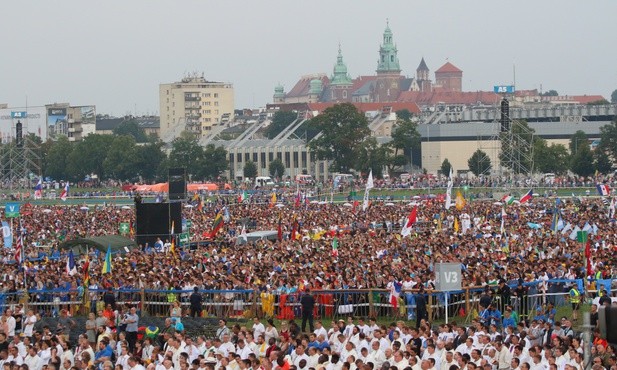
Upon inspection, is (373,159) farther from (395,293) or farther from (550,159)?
(395,293)

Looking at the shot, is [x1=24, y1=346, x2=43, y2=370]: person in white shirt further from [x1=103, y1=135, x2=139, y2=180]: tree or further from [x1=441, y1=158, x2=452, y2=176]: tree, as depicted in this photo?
[x1=103, y1=135, x2=139, y2=180]: tree

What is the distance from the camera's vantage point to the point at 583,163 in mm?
109062

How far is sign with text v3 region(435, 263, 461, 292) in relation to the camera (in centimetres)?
2523

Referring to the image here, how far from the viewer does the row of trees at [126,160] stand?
13688cm

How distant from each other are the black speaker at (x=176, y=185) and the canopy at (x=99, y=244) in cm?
272

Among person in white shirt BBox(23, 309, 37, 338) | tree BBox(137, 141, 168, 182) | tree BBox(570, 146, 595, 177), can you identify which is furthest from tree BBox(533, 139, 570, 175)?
person in white shirt BBox(23, 309, 37, 338)

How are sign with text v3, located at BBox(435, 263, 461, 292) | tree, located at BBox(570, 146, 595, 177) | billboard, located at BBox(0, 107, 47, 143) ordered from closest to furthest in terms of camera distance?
sign with text v3, located at BBox(435, 263, 461, 292) < tree, located at BBox(570, 146, 595, 177) < billboard, located at BBox(0, 107, 47, 143)

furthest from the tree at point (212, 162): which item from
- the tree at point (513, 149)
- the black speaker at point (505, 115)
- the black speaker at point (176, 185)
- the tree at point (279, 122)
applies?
the black speaker at point (176, 185)

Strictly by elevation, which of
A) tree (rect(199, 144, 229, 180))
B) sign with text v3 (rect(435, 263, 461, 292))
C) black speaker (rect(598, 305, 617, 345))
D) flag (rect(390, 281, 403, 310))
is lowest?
flag (rect(390, 281, 403, 310))

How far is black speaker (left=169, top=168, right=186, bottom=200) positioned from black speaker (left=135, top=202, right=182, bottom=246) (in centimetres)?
156

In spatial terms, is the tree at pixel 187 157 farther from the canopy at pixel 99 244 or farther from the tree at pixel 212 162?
the canopy at pixel 99 244

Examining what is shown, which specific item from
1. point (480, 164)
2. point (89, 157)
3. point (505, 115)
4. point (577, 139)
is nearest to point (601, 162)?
point (480, 164)

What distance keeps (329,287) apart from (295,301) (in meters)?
0.79

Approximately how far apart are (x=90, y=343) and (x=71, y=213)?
51.7m
